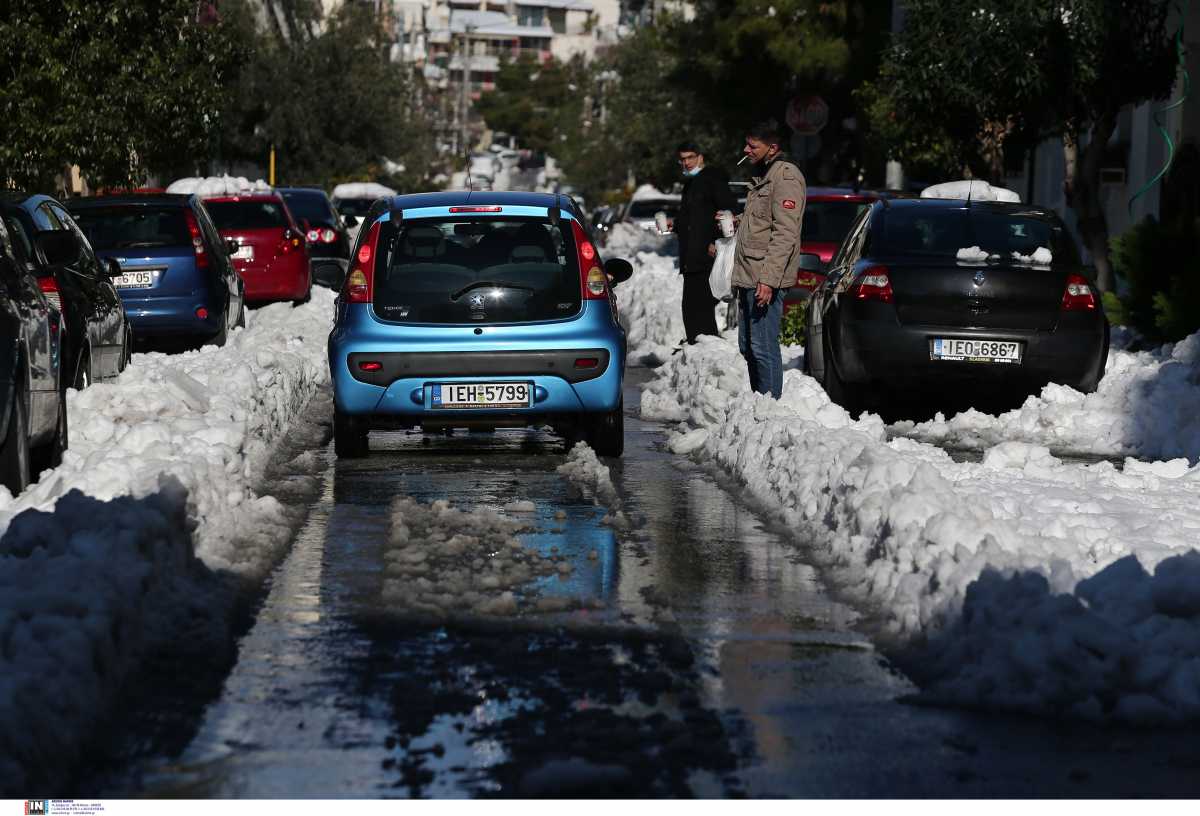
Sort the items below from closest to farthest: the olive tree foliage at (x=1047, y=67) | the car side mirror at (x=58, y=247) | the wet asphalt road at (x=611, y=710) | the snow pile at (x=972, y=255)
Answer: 1. the wet asphalt road at (x=611, y=710)
2. the car side mirror at (x=58, y=247)
3. the snow pile at (x=972, y=255)
4. the olive tree foliage at (x=1047, y=67)

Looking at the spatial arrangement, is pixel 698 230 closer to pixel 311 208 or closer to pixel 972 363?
pixel 972 363

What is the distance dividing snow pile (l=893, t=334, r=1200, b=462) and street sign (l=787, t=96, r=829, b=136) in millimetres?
16274

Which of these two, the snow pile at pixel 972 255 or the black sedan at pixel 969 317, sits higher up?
the snow pile at pixel 972 255

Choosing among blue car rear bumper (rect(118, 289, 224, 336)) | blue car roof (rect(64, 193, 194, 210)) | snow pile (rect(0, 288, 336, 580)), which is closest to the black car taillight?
blue car roof (rect(64, 193, 194, 210))

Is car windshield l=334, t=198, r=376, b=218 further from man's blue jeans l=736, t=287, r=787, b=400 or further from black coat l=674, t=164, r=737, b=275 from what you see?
man's blue jeans l=736, t=287, r=787, b=400

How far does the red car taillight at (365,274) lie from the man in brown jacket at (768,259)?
7.48 feet

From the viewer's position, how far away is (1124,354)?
1639 centimetres

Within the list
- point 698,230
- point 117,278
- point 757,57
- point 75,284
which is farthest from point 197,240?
point 757,57

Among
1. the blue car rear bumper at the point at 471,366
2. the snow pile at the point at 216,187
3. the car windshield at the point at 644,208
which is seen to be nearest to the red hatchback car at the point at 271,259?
the snow pile at the point at 216,187

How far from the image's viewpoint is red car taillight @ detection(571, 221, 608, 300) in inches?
476

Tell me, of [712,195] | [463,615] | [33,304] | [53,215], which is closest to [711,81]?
[712,195]

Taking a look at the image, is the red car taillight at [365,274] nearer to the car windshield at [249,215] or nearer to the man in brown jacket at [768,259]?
the man in brown jacket at [768,259]

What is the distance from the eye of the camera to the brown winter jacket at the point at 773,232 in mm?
12820

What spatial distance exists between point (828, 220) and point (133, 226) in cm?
641
